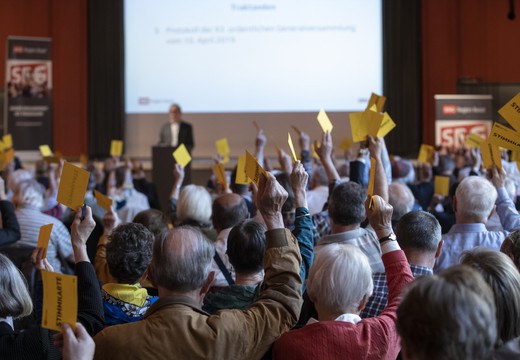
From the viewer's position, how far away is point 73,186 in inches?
100.0

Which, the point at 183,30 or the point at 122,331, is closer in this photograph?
the point at 122,331

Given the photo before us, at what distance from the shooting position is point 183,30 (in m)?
12.3

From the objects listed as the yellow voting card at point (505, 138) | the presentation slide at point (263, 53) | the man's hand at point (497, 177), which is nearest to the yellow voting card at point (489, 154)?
the man's hand at point (497, 177)

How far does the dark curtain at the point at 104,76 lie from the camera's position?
515 inches

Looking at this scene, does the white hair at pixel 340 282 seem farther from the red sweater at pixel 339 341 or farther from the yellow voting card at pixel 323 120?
the yellow voting card at pixel 323 120

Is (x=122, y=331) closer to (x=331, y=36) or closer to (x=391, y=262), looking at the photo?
(x=391, y=262)

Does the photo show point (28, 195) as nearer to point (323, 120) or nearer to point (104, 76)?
point (323, 120)

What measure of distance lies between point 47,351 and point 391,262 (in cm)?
104

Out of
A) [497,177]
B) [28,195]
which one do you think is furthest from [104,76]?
[497,177]

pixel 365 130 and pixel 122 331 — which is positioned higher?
pixel 365 130

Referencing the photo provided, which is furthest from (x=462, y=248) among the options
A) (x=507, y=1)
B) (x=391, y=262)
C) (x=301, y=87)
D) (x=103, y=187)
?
(x=507, y=1)

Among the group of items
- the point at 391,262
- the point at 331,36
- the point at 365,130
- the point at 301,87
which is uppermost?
the point at 331,36

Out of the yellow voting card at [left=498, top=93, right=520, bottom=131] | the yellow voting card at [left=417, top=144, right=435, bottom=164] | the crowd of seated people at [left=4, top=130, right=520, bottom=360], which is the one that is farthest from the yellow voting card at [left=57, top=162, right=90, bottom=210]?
the yellow voting card at [left=417, top=144, right=435, bottom=164]

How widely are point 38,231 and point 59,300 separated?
10.5ft
